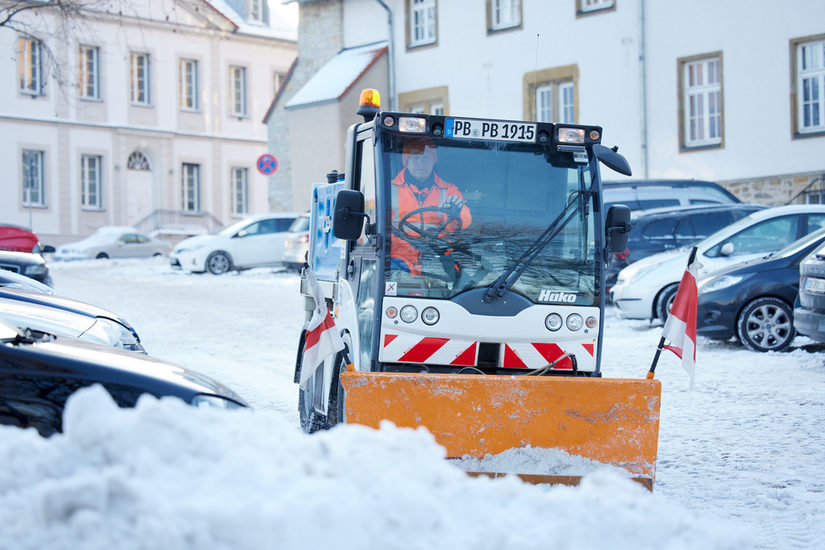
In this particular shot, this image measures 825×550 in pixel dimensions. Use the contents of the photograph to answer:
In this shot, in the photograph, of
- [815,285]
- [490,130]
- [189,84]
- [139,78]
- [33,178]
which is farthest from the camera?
[189,84]

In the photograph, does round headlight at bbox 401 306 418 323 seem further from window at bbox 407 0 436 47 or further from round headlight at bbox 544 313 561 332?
window at bbox 407 0 436 47

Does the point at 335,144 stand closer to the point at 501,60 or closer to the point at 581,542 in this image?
the point at 501,60

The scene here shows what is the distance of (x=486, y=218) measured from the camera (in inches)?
→ 278

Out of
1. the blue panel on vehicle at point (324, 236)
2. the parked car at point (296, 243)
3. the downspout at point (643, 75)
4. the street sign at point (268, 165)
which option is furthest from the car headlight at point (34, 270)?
the downspout at point (643, 75)

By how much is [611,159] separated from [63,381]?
146 inches

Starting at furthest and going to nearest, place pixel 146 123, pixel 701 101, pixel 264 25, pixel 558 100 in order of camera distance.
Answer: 1. pixel 264 25
2. pixel 146 123
3. pixel 558 100
4. pixel 701 101

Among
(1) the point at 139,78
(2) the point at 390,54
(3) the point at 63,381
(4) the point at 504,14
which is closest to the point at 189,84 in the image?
(1) the point at 139,78

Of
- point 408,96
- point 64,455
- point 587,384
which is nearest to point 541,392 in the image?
point 587,384

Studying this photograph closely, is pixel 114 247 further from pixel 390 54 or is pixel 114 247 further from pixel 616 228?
pixel 616 228

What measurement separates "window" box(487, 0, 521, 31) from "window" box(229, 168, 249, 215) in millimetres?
24597

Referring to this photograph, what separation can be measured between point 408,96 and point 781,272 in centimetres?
1945

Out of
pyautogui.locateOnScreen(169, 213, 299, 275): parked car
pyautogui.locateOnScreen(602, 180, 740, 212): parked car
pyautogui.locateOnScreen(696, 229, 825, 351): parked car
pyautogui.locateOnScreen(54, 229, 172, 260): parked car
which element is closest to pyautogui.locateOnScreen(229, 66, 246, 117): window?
pyautogui.locateOnScreen(54, 229, 172, 260): parked car

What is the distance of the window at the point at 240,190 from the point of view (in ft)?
170

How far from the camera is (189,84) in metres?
50.1
